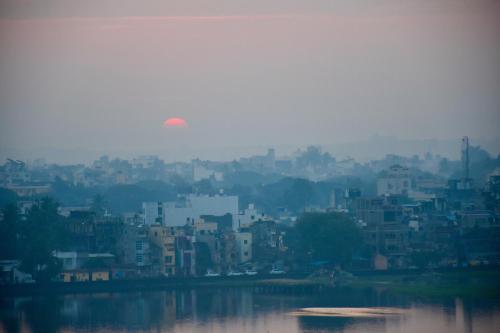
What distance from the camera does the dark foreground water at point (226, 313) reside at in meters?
24.2

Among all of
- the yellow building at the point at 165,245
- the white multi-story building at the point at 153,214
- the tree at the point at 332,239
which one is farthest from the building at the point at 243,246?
the white multi-story building at the point at 153,214

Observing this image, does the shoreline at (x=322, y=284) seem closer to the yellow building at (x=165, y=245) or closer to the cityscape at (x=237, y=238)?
the cityscape at (x=237, y=238)

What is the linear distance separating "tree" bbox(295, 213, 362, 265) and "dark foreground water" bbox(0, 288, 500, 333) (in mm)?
3191

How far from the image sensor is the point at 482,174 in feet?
195

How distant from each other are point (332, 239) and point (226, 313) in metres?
6.68

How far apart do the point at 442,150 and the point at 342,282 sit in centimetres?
5380

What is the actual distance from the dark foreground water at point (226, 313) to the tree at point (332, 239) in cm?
319

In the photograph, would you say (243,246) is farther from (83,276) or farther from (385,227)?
(83,276)

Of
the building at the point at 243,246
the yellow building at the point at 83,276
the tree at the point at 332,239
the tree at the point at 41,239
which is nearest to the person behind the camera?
the tree at the point at 41,239

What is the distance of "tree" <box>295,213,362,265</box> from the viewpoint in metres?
32.5

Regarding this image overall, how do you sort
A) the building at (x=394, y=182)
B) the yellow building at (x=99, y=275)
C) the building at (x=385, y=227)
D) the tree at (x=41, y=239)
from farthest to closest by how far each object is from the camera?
the building at (x=394, y=182) < the building at (x=385, y=227) < the yellow building at (x=99, y=275) < the tree at (x=41, y=239)

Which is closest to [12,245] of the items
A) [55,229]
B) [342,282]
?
[55,229]

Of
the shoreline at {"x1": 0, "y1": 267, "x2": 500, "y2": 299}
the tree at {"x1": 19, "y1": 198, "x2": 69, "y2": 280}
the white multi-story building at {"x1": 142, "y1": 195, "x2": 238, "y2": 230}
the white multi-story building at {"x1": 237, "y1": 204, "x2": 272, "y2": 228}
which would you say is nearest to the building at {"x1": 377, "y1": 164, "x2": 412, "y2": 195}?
the white multi-story building at {"x1": 142, "y1": 195, "x2": 238, "y2": 230}

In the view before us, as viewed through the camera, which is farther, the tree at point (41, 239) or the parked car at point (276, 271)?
the parked car at point (276, 271)
